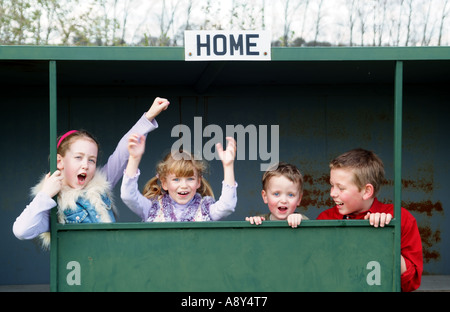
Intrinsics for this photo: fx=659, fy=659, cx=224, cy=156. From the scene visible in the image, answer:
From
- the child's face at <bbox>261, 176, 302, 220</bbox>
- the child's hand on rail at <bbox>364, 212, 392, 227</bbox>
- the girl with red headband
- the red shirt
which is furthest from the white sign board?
the red shirt

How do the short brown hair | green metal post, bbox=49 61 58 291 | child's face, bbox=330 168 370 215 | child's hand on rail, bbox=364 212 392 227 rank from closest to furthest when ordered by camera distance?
green metal post, bbox=49 61 58 291
child's hand on rail, bbox=364 212 392 227
child's face, bbox=330 168 370 215
the short brown hair

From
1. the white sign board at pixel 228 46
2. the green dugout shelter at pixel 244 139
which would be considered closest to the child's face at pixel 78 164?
the green dugout shelter at pixel 244 139

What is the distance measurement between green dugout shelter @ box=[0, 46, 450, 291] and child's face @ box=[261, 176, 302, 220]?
0.36 meters

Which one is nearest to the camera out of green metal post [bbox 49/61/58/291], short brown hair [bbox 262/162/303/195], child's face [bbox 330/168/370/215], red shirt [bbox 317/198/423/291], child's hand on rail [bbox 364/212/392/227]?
green metal post [bbox 49/61/58/291]

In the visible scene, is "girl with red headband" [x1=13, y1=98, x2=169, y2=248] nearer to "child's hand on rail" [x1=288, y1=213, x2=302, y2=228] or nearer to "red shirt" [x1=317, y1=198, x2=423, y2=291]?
"child's hand on rail" [x1=288, y1=213, x2=302, y2=228]

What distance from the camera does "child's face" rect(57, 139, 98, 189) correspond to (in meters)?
4.52

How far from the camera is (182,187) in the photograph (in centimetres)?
461

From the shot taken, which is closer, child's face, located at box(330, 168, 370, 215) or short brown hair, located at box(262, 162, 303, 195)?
child's face, located at box(330, 168, 370, 215)

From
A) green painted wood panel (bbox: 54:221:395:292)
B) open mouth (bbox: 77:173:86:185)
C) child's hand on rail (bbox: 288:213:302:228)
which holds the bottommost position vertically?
green painted wood panel (bbox: 54:221:395:292)

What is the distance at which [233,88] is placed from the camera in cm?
634

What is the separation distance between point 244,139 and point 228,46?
7.30 feet

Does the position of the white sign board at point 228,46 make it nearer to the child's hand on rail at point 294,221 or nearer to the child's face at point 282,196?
the child's face at point 282,196

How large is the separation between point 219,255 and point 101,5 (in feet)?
41.2

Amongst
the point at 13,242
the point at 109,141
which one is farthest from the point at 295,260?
the point at 13,242
